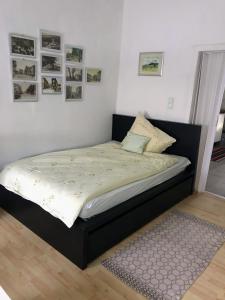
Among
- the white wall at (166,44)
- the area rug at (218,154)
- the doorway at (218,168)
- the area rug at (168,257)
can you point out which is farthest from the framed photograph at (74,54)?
the area rug at (218,154)

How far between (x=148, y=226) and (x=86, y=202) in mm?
999

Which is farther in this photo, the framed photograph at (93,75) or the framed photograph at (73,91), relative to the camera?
the framed photograph at (93,75)

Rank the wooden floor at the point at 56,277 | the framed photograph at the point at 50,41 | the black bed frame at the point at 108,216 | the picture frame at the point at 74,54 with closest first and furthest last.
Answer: the wooden floor at the point at 56,277, the black bed frame at the point at 108,216, the framed photograph at the point at 50,41, the picture frame at the point at 74,54

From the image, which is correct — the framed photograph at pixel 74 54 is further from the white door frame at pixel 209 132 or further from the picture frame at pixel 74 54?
the white door frame at pixel 209 132

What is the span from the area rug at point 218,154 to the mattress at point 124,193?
7.23ft

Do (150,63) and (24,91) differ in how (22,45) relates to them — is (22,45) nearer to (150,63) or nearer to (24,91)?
(24,91)

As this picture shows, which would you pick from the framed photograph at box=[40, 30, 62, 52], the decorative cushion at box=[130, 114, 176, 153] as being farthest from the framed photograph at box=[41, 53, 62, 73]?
the decorative cushion at box=[130, 114, 176, 153]

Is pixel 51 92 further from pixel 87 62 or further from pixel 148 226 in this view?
pixel 148 226

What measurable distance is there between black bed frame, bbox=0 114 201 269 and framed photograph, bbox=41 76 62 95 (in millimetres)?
1292

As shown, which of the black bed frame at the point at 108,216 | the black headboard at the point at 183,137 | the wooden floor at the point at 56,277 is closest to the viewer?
the wooden floor at the point at 56,277

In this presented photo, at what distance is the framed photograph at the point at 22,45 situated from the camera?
8.66 feet

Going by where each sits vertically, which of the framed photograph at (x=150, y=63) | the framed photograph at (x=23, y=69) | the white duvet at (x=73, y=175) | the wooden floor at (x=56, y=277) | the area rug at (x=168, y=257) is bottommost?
the wooden floor at (x=56, y=277)

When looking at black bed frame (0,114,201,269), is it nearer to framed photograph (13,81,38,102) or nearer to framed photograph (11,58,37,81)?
framed photograph (13,81,38,102)

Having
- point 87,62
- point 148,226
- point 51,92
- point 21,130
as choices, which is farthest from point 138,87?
point 148,226
